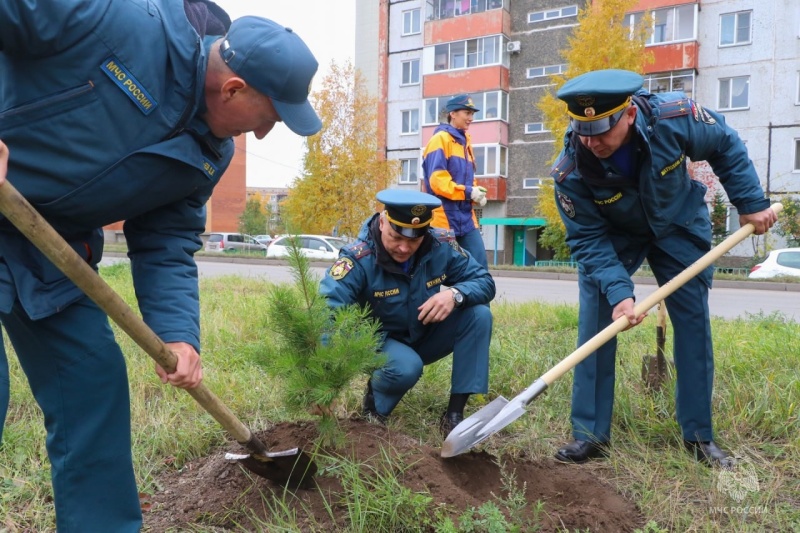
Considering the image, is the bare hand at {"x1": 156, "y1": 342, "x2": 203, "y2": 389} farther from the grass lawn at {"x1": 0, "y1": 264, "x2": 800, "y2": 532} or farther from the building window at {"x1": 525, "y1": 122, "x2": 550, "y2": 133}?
the building window at {"x1": 525, "y1": 122, "x2": 550, "y2": 133}

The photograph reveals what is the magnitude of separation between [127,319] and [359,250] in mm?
1732

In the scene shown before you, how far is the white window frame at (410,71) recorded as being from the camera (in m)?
30.0

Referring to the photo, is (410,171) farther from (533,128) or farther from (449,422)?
(449,422)

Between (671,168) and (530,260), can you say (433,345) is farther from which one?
(530,260)

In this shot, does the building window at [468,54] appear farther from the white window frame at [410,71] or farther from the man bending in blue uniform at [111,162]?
the man bending in blue uniform at [111,162]

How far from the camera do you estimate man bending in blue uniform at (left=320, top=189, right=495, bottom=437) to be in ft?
11.0

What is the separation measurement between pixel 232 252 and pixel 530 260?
38.6ft

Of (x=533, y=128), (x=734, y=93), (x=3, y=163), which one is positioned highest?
(x=734, y=93)

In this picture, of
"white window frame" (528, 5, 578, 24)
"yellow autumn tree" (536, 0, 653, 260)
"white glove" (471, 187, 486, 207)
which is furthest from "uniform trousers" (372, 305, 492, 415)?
"white window frame" (528, 5, 578, 24)

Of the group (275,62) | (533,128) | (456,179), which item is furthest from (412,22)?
(275,62)

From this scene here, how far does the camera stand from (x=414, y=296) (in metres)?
3.55

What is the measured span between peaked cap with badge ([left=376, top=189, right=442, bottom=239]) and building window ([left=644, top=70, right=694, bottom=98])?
2225 cm

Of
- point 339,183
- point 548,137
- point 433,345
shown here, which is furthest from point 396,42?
point 433,345

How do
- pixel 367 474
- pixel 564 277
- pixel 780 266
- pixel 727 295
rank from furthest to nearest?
pixel 564 277
pixel 780 266
pixel 727 295
pixel 367 474
